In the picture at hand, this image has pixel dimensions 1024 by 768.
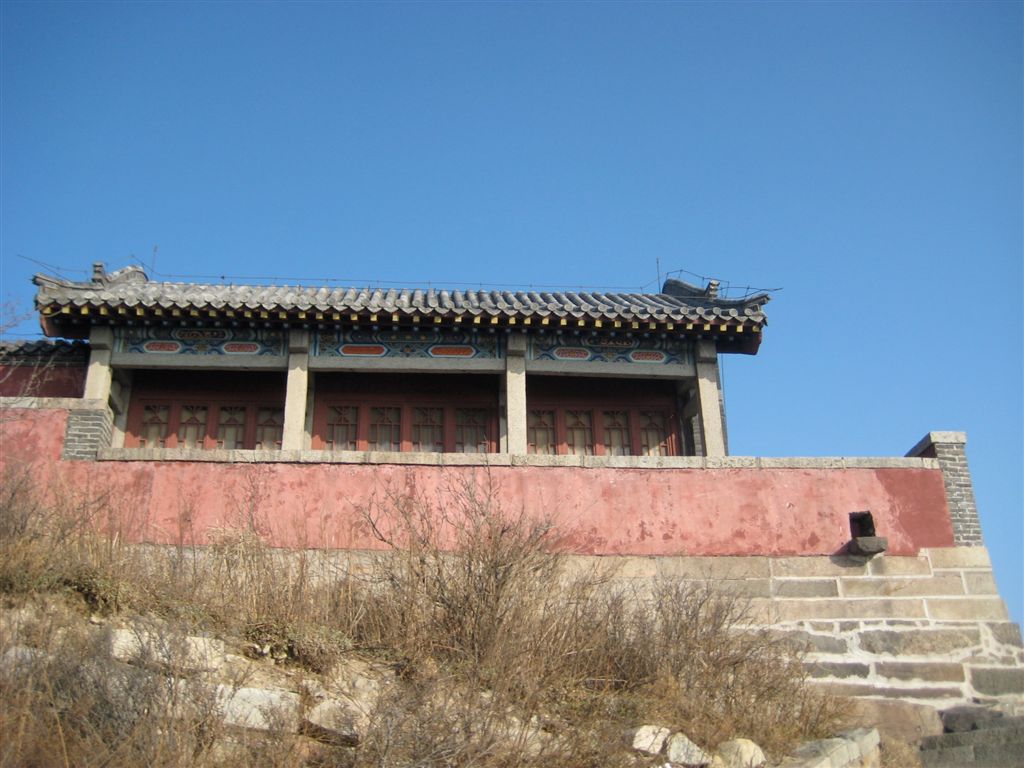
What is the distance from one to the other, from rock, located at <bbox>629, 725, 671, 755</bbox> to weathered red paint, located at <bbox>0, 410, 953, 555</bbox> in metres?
3.14

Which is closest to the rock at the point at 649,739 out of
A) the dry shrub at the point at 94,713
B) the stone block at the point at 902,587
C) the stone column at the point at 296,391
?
the dry shrub at the point at 94,713

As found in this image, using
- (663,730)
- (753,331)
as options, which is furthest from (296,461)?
(753,331)

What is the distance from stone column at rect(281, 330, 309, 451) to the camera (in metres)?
12.1

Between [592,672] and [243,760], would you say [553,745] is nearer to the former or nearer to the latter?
[592,672]

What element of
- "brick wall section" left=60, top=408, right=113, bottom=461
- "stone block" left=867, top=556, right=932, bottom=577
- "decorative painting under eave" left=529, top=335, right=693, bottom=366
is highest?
"decorative painting under eave" left=529, top=335, right=693, bottom=366

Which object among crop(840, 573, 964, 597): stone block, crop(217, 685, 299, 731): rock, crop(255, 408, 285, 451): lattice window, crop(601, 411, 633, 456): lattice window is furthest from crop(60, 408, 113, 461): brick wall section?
crop(840, 573, 964, 597): stone block

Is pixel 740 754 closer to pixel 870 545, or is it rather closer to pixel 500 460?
pixel 870 545

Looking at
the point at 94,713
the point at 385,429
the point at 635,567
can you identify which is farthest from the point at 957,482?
the point at 94,713

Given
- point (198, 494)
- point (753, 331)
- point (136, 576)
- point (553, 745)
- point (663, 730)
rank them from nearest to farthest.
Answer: point (553, 745)
point (663, 730)
point (136, 576)
point (198, 494)
point (753, 331)

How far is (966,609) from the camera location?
1016 cm

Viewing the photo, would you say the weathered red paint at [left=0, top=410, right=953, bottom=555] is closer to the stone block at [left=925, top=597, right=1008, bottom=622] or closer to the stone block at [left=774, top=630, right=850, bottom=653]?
the stone block at [left=925, top=597, right=1008, bottom=622]

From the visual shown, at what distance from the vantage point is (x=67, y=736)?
5898 mm

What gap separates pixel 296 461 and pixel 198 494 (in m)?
1.03

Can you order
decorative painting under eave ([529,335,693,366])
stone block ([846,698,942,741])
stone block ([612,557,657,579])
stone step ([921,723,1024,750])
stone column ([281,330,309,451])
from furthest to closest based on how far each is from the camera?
decorative painting under eave ([529,335,693,366]), stone column ([281,330,309,451]), stone block ([612,557,657,579]), stone block ([846,698,942,741]), stone step ([921,723,1024,750])
